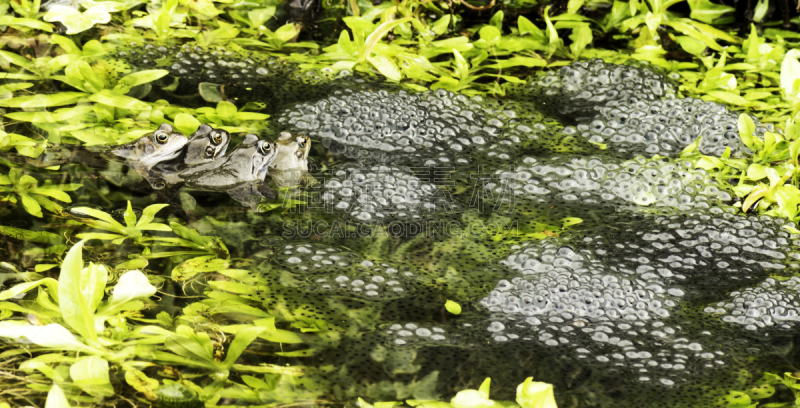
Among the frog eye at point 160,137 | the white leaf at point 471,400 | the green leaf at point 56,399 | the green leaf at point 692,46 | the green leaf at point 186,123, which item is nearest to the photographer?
the green leaf at point 56,399

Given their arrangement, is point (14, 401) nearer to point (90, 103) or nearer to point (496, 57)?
point (90, 103)

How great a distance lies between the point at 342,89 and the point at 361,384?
3.54 ft

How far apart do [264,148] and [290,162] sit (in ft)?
0.27

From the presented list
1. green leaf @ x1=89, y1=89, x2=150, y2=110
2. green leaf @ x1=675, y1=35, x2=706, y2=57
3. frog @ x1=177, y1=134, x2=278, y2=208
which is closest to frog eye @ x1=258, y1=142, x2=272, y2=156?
frog @ x1=177, y1=134, x2=278, y2=208

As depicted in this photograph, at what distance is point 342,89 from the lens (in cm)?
192

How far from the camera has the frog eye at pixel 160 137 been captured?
4.91 feet

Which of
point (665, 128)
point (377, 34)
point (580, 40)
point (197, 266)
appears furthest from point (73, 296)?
point (580, 40)

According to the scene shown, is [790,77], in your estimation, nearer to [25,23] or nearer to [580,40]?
[580,40]

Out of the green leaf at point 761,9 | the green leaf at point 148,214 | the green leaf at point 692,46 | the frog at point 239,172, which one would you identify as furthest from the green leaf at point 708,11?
the green leaf at point 148,214

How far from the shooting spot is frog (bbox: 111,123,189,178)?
1.51m

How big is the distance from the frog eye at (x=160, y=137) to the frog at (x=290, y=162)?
0.25 metres

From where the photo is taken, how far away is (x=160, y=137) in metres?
1.50

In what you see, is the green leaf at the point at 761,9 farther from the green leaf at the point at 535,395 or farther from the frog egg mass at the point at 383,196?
the green leaf at the point at 535,395

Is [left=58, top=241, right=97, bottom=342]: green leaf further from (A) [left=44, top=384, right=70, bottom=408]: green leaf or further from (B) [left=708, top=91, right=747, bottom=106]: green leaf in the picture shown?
(B) [left=708, top=91, right=747, bottom=106]: green leaf
